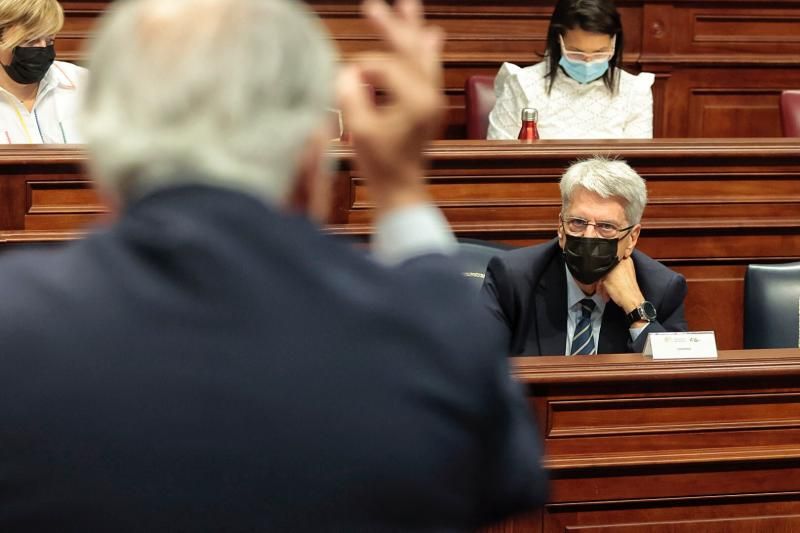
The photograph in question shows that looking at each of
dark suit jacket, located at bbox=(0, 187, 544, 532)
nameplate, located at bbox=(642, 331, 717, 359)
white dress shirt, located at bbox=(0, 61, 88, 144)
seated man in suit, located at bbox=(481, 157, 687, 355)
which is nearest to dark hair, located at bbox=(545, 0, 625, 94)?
seated man in suit, located at bbox=(481, 157, 687, 355)

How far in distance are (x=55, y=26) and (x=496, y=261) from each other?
4.19ft

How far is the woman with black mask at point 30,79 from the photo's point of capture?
290 cm

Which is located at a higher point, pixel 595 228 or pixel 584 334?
pixel 595 228

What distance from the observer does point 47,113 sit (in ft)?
9.72

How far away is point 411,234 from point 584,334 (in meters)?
1.66

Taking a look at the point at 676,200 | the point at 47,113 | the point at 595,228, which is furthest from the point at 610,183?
the point at 47,113

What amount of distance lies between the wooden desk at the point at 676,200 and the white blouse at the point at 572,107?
0.45 m

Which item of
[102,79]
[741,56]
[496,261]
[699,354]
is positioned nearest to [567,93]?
[741,56]

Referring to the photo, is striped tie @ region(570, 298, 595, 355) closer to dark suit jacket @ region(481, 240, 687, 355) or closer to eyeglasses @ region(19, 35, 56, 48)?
dark suit jacket @ region(481, 240, 687, 355)

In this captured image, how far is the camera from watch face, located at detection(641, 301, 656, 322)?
225 cm

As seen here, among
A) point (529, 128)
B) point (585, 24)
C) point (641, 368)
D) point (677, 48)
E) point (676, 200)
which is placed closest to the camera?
point (641, 368)

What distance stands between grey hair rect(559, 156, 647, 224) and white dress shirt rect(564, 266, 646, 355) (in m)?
0.14

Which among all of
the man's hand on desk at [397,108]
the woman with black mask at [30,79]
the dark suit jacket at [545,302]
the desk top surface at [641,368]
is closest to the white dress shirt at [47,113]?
the woman with black mask at [30,79]

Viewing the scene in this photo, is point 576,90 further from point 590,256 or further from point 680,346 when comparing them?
point 680,346
